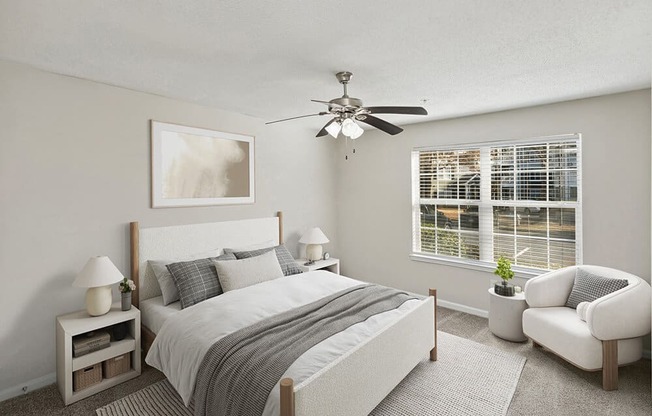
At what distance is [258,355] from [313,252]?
2508mm

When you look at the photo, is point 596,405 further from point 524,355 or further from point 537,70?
point 537,70

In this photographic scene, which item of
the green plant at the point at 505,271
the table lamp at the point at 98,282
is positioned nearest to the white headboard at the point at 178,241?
the table lamp at the point at 98,282

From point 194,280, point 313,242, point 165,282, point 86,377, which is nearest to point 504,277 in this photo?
point 313,242

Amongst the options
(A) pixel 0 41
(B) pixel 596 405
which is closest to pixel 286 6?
(A) pixel 0 41

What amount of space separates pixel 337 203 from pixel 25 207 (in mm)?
3701

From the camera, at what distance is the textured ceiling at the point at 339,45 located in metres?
1.67

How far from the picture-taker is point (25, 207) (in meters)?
2.44

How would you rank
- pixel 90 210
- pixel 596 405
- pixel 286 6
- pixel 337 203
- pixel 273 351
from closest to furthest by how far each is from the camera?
pixel 286 6
pixel 273 351
pixel 596 405
pixel 90 210
pixel 337 203

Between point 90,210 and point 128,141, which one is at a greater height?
point 128,141

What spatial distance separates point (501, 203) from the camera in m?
3.83

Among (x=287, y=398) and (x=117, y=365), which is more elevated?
(x=287, y=398)

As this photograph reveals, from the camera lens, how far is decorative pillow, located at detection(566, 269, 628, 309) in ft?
8.87

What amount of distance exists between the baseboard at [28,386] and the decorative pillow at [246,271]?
1446 mm

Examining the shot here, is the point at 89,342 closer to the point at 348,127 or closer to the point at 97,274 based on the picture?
the point at 97,274
